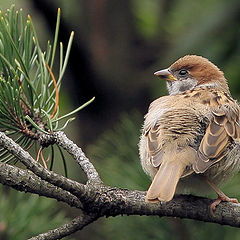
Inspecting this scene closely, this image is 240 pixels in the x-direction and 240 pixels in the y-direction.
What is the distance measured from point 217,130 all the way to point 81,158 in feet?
3.02

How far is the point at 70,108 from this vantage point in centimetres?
565

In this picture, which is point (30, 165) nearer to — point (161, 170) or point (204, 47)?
point (161, 170)

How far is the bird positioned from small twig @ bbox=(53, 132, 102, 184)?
10.6 inches

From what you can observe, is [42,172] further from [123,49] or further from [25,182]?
[123,49]

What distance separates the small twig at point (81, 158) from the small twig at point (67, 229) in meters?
0.18

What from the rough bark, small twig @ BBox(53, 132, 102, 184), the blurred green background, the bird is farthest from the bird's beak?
small twig @ BBox(53, 132, 102, 184)

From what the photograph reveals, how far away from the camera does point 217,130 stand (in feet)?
11.4

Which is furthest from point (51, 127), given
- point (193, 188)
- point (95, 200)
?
point (193, 188)

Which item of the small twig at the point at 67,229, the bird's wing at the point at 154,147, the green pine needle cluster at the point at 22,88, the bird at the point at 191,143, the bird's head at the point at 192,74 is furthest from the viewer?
the bird's head at the point at 192,74

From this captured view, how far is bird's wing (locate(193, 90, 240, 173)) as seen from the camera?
3.25 m

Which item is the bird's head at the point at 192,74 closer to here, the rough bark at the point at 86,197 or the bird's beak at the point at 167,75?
A: the bird's beak at the point at 167,75

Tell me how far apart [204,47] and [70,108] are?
1353mm

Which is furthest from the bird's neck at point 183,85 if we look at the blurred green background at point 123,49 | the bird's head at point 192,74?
the blurred green background at point 123,49

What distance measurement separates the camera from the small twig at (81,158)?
2.79 m
